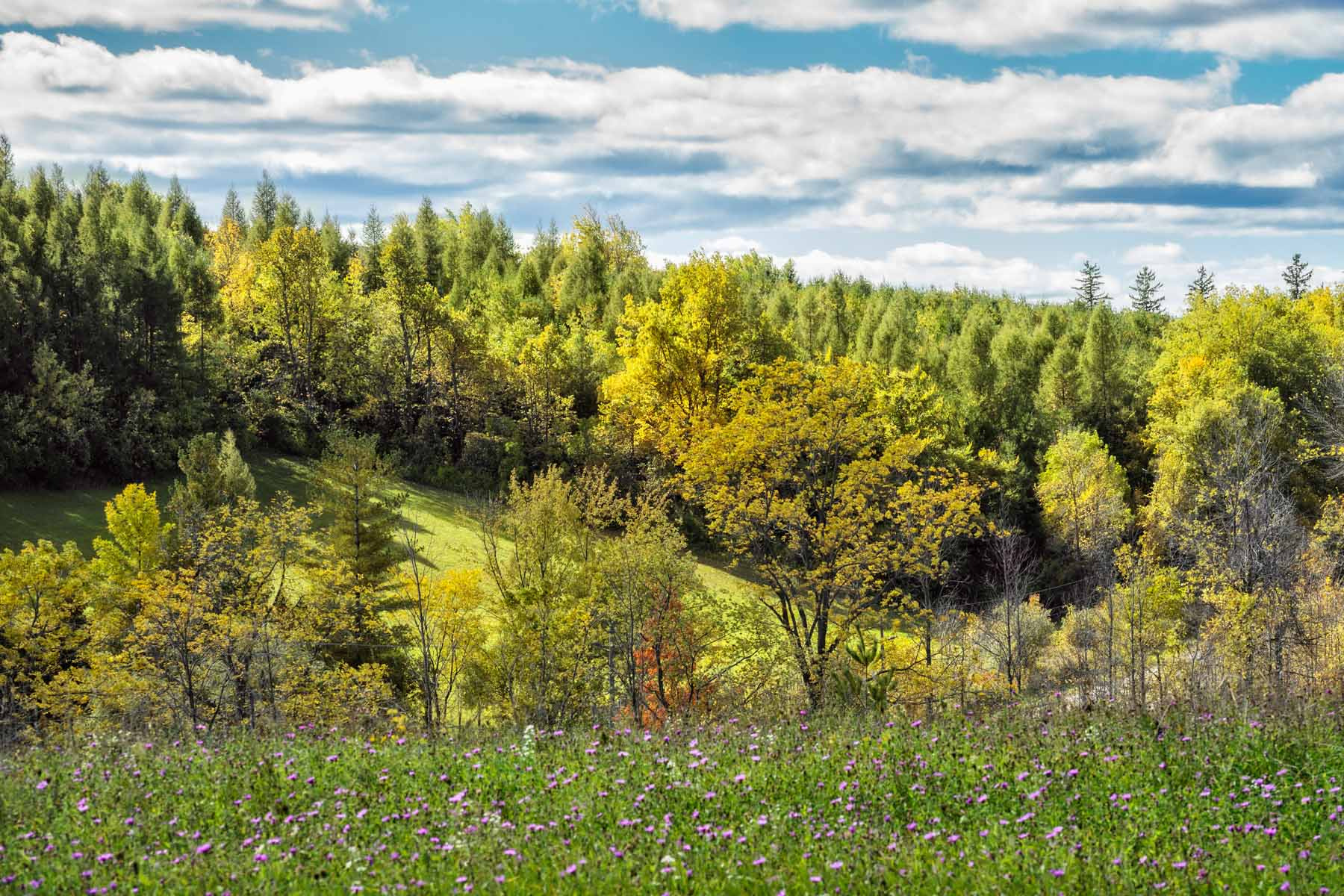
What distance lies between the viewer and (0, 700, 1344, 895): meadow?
6004 mm

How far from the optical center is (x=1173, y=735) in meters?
8.36

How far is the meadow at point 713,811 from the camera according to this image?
6.00 meters

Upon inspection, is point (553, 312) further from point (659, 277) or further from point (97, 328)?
point (97, 328)

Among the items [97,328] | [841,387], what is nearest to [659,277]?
[97,328]

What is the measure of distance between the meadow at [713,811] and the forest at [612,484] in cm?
171

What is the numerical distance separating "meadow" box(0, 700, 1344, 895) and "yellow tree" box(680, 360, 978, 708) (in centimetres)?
1255

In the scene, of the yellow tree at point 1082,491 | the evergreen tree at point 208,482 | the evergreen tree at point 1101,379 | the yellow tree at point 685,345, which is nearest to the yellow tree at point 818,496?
the evergreen tree at point 208,482

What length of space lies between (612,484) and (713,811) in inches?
1351

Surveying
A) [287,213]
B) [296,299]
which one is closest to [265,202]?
[287,213]

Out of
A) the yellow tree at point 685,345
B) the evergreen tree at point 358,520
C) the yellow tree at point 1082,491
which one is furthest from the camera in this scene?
the yellow tree at point 1082,491

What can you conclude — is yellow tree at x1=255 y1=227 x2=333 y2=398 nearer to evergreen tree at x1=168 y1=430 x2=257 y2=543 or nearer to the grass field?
the grass field

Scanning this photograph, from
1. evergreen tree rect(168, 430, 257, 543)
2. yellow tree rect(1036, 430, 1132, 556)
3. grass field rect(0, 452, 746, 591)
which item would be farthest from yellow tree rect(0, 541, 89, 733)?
yellow tree rect(1036, 430, 1132, 556)

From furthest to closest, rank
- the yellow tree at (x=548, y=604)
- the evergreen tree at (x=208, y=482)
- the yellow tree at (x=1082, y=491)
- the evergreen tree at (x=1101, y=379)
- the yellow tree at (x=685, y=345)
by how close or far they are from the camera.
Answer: the evergreen tree at (x=1101, y=379)
the yellow tree at (x=1082, y=491)
the yellow tree at (x=685, y=345)
the evergreen tree at (x=208, y=482)
the yellow tree at (x=548, y=604)

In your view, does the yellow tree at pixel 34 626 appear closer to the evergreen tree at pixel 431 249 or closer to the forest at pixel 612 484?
the forest at pixel 612 484
